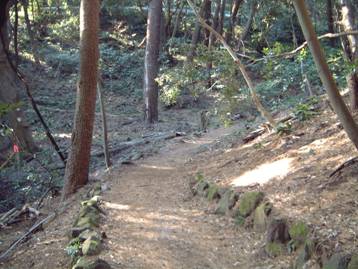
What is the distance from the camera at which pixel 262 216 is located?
6.64 meters

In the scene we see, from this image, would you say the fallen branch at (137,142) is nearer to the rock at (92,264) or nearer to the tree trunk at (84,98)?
the tree trunk at (84,98)

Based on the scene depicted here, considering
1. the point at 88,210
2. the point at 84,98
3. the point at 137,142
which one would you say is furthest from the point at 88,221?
the point at 137,142

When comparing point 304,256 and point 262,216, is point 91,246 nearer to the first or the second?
point 262,216

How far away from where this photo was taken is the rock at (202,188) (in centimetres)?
891

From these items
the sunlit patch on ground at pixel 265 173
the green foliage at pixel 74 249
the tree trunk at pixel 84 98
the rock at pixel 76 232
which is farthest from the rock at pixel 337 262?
the tree trunk at pixel 84 98

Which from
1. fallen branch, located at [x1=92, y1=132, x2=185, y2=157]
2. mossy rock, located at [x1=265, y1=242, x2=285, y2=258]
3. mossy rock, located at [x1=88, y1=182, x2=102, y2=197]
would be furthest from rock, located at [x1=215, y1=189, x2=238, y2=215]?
fallen branch, located at [x1=92, y1=132, x2=185, y2=157]

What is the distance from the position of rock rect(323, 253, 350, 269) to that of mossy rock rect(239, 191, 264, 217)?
236cm

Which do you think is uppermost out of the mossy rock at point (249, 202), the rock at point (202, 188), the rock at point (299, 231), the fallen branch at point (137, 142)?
the rock at point (299, 231)

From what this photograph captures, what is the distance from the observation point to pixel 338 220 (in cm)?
555

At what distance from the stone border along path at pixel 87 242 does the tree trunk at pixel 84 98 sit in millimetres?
3016

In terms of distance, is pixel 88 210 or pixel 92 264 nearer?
pixel 92 264

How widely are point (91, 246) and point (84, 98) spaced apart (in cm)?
496

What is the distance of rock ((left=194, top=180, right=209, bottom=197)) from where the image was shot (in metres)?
8.91

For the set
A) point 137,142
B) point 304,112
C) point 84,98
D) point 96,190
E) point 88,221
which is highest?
point 84,98
